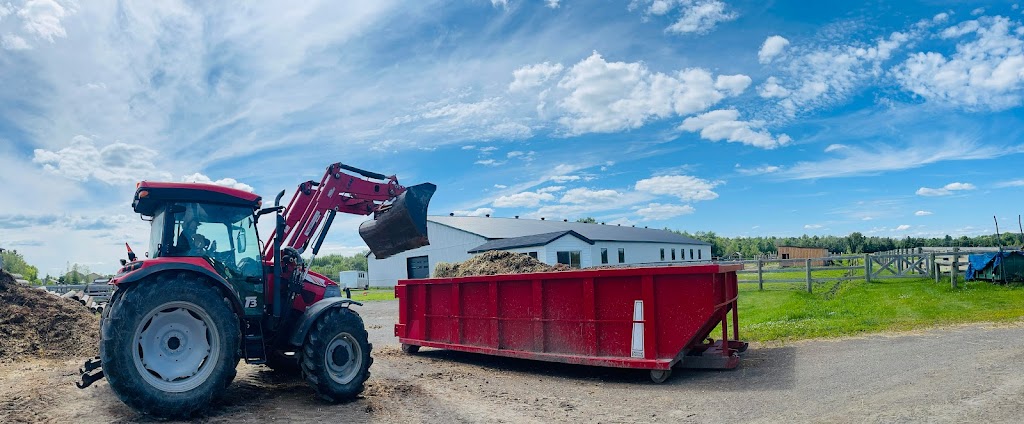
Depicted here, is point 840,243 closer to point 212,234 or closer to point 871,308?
point 871,308

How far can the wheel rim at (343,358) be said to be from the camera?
731cm

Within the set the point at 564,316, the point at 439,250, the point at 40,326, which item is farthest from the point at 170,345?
the point at 439,250

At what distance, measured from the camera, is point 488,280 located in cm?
1012

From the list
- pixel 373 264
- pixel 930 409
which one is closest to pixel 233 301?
pixel 930 409

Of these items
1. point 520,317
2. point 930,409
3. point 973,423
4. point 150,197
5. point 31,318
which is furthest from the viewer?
point 31,318

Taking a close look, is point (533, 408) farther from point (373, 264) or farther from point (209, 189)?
point (373, 264)

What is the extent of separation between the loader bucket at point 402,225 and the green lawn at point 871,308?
255 inches

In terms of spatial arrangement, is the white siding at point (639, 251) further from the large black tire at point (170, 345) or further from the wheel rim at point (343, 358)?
the large black tire at point (170, 345)

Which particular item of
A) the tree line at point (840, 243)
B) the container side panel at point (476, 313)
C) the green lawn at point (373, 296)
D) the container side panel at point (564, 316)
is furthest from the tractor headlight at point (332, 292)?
the tree line at point (840, 243)

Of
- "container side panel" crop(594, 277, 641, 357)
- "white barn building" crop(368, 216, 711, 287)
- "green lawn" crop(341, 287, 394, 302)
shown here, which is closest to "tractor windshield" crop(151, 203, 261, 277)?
"container side panel" crop(594, 277, 641, 357)

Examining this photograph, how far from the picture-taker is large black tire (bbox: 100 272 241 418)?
19.2 ft

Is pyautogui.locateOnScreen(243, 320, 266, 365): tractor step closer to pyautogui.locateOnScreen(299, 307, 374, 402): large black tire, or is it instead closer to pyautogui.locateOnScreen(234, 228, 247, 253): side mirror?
pyautogui.locateOnScreen(299, 307, 374, 402): large black tire

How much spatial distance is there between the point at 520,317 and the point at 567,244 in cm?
2371

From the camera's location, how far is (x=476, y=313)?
408 inches
